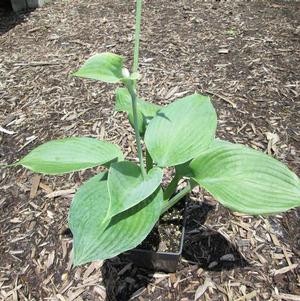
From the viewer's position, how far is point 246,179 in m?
1.05

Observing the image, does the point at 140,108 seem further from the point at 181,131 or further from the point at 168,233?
the point at 168,233

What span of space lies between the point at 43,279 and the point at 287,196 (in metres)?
0.89

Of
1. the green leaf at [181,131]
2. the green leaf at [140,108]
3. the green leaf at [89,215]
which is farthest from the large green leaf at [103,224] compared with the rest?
the green leaf at [140,108]

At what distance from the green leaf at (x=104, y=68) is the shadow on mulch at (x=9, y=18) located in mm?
2228

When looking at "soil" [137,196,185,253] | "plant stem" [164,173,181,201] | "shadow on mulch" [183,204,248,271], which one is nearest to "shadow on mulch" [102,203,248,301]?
"shadow on mulch" [183,204,248,271]

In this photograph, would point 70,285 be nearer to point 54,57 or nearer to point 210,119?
point 210,119

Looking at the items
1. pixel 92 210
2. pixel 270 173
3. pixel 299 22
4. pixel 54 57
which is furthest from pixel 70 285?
pixel 299 22

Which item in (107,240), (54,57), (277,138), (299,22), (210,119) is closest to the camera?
(107,240)

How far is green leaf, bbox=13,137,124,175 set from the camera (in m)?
1.08

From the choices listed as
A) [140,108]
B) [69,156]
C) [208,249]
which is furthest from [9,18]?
[208,249]

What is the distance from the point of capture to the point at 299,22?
2.71 meters

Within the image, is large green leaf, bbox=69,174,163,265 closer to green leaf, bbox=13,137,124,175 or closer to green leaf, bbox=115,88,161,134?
green leaf, bbox=13,137,124,175

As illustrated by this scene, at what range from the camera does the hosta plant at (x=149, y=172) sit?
3.12ft

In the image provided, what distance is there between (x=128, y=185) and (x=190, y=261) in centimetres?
53
